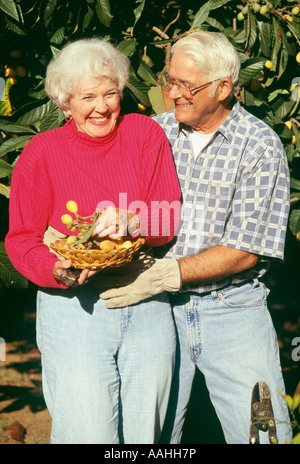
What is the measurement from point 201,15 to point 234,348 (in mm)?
1413

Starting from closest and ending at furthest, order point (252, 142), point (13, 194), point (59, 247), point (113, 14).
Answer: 1. point (59, 247)
2. point (13, 194)
3. point (252, 142)
4. point (113, 14)

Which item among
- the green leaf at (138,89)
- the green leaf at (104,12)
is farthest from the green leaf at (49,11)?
the green leaf at (138,89)

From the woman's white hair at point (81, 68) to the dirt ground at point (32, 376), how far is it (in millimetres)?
1747

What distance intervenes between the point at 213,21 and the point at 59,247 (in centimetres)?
138

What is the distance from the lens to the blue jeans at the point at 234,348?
226cm

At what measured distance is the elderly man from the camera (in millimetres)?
2207

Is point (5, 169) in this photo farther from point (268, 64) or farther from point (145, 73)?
point (268, 64)

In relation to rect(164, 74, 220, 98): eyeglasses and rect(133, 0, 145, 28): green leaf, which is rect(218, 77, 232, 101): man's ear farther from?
rect(133, 0, 145, 28): green leaf

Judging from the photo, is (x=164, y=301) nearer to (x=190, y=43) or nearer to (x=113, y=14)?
(x=190, y=43)

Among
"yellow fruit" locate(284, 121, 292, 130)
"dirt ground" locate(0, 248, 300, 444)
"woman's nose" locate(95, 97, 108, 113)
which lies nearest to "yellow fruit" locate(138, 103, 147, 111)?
"woman's nose" locate(95, 97, 108, 113)

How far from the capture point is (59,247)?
189cm

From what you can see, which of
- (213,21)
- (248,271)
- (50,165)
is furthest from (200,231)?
(213,21)

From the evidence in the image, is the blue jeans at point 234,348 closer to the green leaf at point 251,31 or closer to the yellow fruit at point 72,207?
the yellow fruit at point 72,207

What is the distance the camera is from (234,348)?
229 cm
